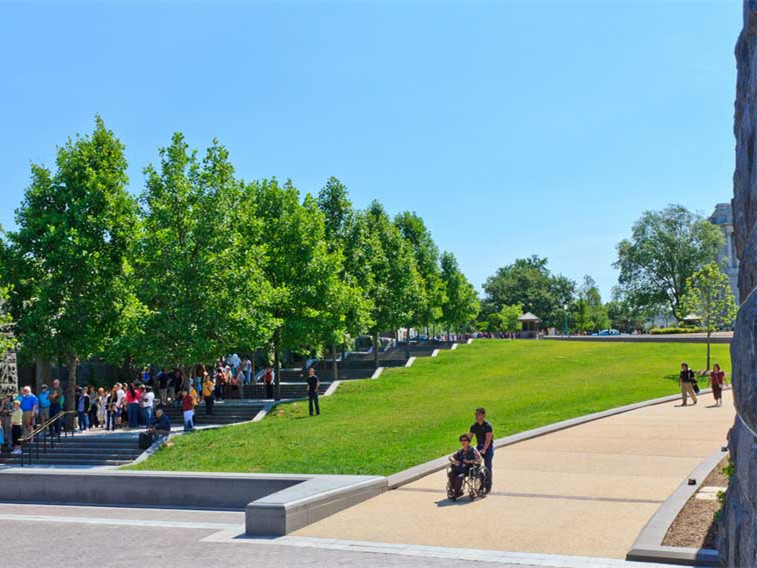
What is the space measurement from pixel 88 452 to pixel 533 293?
10833cm

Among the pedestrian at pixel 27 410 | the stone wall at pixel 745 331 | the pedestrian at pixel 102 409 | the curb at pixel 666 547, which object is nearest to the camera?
the stone wall at pixel 745 331

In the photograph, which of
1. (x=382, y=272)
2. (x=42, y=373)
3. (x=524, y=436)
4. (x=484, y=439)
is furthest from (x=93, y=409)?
(x=382, y=272)

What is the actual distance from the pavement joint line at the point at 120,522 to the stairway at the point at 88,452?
774 cm

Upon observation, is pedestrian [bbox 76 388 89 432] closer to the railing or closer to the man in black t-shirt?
the railing

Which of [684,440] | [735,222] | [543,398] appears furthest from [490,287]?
[735,222]

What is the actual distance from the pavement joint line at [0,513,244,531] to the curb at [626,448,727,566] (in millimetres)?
6525

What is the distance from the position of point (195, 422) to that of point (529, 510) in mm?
19491

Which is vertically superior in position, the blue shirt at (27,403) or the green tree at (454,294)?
the green tree at (454,294)

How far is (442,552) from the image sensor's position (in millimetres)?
10695

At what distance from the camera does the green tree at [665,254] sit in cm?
8488

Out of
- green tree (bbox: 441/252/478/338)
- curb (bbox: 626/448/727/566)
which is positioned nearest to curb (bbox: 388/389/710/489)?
curb (bbox: 626/448/727/566)

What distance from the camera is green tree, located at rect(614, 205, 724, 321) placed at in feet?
278

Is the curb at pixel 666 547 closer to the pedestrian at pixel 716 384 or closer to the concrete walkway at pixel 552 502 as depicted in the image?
the concrete walkway at pixel 552 502

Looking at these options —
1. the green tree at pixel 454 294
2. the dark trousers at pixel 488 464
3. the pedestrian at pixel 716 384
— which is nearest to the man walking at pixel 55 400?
the dark trousers at pixel 488 464
